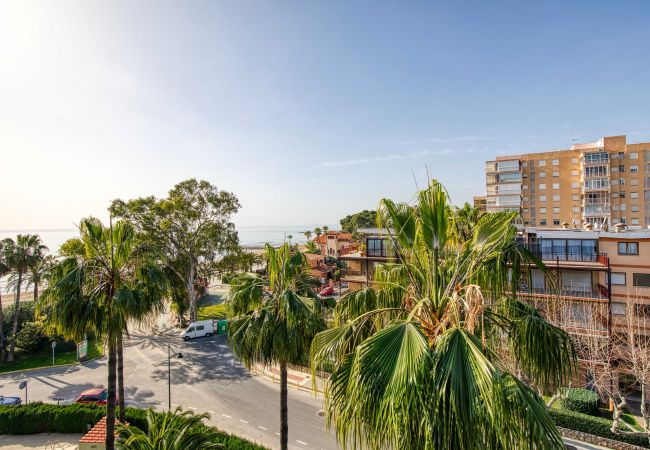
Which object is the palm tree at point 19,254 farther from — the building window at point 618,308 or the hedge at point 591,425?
the building window at point 618,308

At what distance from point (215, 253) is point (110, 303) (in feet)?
70.0

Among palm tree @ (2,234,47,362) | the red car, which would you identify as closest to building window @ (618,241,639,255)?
the red car

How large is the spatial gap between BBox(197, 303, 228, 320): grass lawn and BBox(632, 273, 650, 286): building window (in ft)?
107

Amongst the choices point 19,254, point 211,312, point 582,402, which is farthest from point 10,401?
point 582,402

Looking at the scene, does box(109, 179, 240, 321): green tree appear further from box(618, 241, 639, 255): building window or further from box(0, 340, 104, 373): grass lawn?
box(618, 241, 639, 255): building window

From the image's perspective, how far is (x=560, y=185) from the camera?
4966 centimetres

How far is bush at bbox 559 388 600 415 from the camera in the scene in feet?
52.6

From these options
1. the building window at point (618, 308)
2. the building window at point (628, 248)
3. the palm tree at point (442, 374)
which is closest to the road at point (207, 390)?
the building window at point (618, 308)

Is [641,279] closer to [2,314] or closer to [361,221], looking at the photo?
[2,314]

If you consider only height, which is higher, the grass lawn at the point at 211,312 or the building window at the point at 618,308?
the building window at the point at 618,308

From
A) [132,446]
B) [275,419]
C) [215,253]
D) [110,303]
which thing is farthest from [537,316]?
[215,253]

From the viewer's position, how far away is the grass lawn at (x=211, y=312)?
35594 mm

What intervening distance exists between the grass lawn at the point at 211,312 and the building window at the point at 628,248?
32.4m

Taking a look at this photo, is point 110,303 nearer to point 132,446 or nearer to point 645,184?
point 132,446
